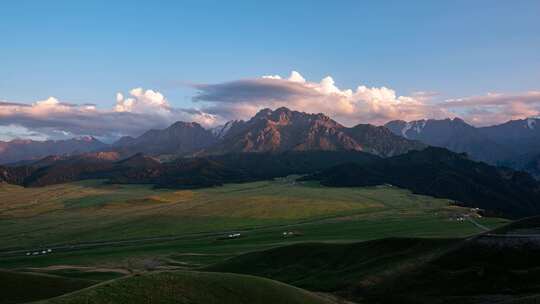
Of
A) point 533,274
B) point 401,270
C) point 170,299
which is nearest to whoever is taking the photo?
point 170,299

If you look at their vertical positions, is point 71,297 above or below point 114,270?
above

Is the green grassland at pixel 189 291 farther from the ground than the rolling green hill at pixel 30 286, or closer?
farther from the ground

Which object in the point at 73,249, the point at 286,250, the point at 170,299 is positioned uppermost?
the point at 170,299

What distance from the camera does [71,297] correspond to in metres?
44.1

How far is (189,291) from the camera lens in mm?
54094

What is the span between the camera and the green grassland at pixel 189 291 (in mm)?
46406

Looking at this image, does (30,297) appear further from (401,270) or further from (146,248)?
(146,248)

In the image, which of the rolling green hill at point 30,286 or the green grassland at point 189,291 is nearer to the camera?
the green grassland at point 189,291

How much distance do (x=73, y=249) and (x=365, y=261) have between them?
12094 centimetres

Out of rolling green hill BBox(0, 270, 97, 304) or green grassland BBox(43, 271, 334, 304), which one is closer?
green grassland BBox(43, 271, 334, 304)

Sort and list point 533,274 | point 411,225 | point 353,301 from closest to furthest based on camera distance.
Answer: point 533,274, point 353,301, point 411,225

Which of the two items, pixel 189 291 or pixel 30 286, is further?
pixel 30 286

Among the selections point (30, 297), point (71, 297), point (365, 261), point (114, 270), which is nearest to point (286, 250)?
point (365, 261)

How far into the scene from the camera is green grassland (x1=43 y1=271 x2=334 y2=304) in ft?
152
